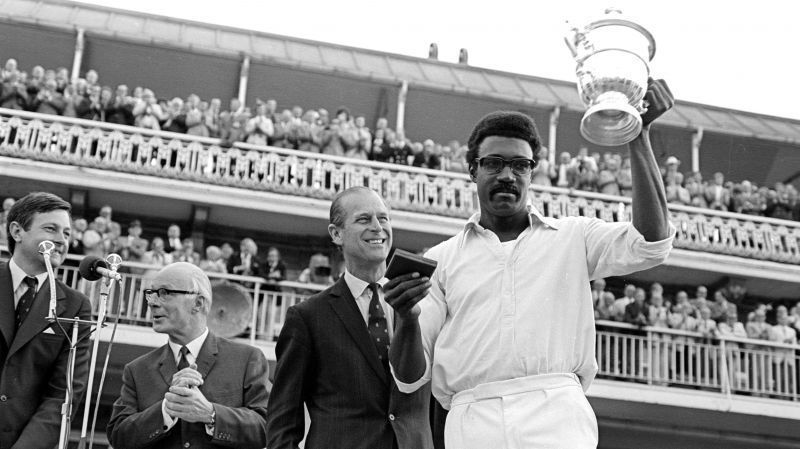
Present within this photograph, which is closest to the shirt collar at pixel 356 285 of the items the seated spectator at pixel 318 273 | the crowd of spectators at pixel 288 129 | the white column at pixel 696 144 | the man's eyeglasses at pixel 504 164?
the man's eyeglasses at pixel 504 164

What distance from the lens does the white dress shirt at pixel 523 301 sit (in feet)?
11.2

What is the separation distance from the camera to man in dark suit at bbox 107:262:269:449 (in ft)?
16.3

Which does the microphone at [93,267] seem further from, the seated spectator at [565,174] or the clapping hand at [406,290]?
the seated spectator at [565,174]

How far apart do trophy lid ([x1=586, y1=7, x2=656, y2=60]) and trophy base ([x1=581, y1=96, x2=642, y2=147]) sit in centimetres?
25

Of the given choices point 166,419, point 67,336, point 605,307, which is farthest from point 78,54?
point 166,419

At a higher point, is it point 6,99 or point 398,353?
point 6,99

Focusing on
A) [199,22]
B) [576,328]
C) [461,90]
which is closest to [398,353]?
[576,328]

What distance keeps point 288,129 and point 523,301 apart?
50.7 ft

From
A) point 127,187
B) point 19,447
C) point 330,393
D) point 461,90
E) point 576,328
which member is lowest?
point 19,447

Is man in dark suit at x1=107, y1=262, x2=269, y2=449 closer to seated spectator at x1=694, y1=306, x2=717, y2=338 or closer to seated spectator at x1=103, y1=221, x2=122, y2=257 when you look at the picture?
seated spectator at x1=103, y1=221, x2=122, y2=257

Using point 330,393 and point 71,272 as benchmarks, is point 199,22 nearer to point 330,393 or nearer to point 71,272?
point 71,272

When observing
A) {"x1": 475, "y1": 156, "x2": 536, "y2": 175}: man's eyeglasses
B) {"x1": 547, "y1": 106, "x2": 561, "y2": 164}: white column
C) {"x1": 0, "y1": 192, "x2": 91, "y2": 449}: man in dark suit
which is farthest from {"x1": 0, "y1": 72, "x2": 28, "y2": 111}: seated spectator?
{"x1": 475, "y1": 156, "x2": 536, "y2": 175}: man's eyeglasses

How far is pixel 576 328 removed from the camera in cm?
347

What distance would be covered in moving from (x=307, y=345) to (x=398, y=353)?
920mm
